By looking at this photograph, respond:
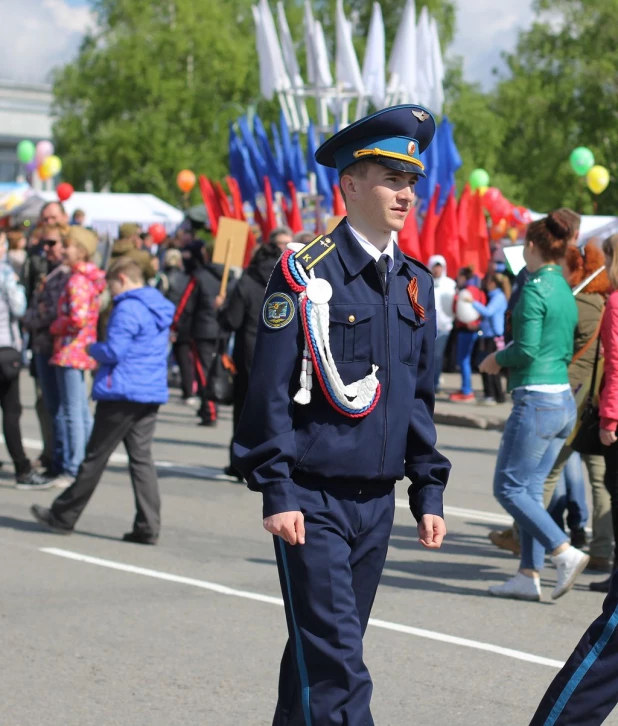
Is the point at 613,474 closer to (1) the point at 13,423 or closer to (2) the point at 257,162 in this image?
(1) the point at 13,423

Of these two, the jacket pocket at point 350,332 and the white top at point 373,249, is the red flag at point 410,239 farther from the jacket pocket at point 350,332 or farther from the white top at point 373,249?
the jacket pocket at point 350,332

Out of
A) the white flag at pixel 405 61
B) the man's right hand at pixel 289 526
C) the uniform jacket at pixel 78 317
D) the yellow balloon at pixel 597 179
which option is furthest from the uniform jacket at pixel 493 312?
the white flag at pixel 405 61

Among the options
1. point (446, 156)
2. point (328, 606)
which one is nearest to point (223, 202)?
point (446, 156)

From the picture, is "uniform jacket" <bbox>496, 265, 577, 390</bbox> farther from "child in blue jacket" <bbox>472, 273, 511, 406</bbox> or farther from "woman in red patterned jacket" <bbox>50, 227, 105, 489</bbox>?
"child in blue jacket" <bbox>472, 273, 511, 406</bbox>

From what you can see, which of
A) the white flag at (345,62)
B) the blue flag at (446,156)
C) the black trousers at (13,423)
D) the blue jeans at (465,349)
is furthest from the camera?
the white flag at (345,62)

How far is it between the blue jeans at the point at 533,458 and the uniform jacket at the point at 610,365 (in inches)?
11.8

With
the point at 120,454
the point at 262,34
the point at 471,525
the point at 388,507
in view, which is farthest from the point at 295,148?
the point at 388,507

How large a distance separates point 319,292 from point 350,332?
142 millimetres

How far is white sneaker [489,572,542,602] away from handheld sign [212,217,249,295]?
21.5ft

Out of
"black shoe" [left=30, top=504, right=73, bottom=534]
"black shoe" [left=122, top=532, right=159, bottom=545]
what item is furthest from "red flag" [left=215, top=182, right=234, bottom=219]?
"black shoe" [left=122, top=532, right=159, bottom=545]

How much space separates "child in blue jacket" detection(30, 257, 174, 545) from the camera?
27.2 feet

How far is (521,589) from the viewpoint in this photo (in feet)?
23.1

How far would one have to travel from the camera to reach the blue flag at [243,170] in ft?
102

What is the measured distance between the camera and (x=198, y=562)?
25.6ft
